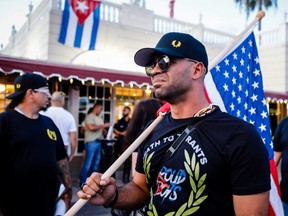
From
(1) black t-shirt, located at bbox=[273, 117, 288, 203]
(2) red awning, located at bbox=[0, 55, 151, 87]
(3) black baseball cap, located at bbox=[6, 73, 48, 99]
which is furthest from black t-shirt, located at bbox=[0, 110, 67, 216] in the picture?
(2) red awning, located at bbox=[0, 55, 151, 87]

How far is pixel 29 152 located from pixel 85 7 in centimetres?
688

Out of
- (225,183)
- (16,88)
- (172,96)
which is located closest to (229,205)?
(225,183)

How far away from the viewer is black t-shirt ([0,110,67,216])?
2.62m

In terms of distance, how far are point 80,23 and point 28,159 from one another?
6688mm

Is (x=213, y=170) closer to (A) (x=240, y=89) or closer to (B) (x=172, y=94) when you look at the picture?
(B) (x=172, y=94)

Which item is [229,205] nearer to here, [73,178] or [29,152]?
[29,152]

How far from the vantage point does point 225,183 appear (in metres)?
1.44

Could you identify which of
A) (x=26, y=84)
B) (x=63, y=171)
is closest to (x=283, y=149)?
(x=63, y=171)

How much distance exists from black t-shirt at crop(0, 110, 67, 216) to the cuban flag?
6194 millimetres

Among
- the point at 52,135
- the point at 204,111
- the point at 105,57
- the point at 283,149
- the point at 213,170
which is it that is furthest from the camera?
the point at 105,57

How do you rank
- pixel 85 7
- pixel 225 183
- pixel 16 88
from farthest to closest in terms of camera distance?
pixel 85 7 < pixel 16 88 < pixel 225 183

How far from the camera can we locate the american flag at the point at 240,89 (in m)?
2.66

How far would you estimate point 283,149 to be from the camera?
3250mm

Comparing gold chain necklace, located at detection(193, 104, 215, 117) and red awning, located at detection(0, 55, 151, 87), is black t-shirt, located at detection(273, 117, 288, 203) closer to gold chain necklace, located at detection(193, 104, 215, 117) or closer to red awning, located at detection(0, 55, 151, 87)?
gold chain necklace, located at detection(193, 104, 215, 117)
